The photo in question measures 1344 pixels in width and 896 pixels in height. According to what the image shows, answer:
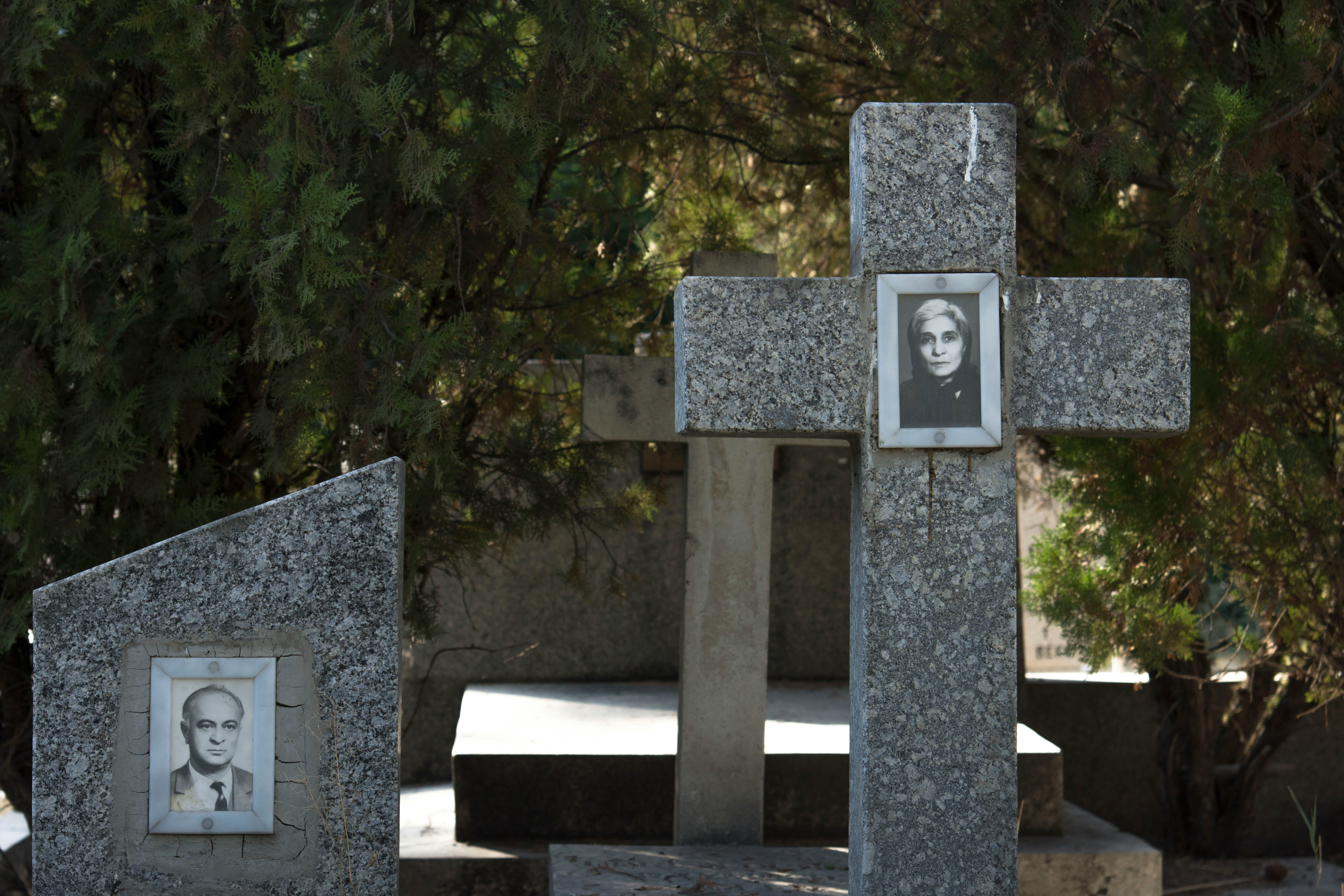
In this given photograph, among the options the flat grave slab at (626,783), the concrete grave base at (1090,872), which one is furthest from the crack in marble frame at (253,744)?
the concrete grave base at (1090,872)

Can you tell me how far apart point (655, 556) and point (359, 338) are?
9.96ft

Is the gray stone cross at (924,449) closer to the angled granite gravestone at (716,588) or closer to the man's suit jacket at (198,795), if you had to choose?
the man's suit jacket at (198,795)

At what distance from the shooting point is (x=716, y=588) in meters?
4.07

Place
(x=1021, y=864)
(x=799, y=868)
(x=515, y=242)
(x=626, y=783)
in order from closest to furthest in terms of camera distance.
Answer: (x=799, y=868)
(x=515, y=242)
(x=1021, y=864)
(x=626, y=783)

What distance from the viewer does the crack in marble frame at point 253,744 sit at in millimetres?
2529

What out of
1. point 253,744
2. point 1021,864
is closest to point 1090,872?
point 1021,864

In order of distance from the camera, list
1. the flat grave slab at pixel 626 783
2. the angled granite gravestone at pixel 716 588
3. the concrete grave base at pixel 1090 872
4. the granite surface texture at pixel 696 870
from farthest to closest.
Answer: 1. the flat grave slab at pixel 626 783
2. the concrete grave base at pixel 1090 872
3. the angled granite gravestone at pixel 716 588
4. the granite surface texture at pixel 696 870

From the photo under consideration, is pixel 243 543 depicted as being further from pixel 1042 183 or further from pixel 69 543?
pixel 1042 183

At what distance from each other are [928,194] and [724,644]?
200 centimetres

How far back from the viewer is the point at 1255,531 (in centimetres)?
390

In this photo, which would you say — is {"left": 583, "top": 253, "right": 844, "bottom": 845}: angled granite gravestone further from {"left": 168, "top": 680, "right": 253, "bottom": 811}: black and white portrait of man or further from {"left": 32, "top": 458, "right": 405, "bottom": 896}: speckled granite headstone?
→ {"left": 168, "top": 680, "right": 253, "bottom": 811}: black and white portrait of man

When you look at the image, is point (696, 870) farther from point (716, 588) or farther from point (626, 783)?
point (626, 783)

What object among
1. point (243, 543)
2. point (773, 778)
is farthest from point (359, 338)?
point (773, 778)

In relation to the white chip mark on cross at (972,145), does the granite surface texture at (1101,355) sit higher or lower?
lower
